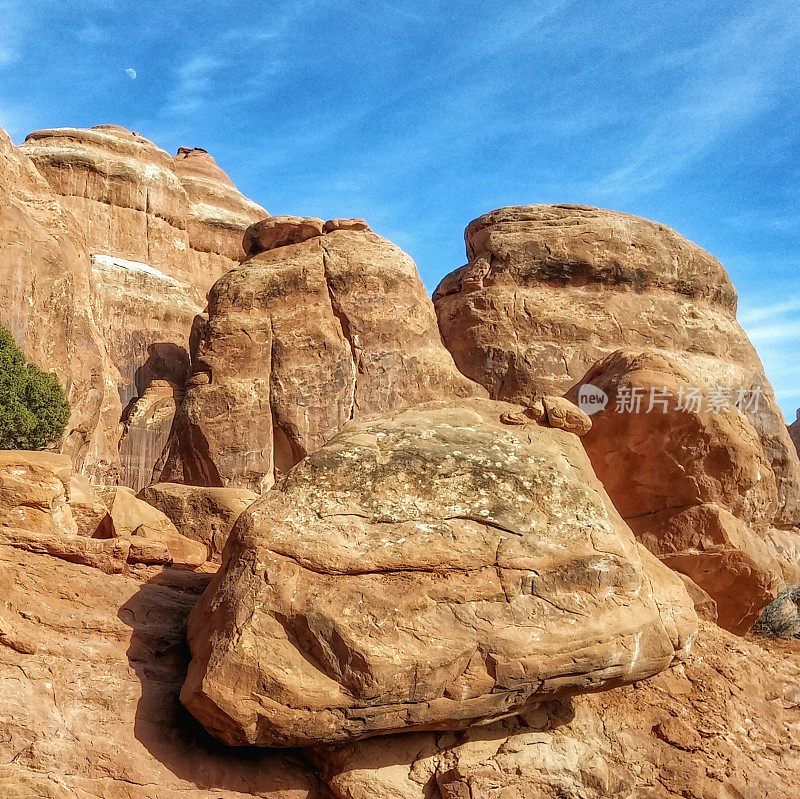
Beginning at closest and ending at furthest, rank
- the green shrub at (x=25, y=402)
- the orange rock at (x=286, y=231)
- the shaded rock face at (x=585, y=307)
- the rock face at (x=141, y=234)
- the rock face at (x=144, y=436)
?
1. the green shrub at (x=25, y=402)
2. the orange rock at (x=286, y=231)
3. the shaded rock face at (x=585, y=307)
4. the rock face at (x=144, y=436)
5. the rock face at (x=141, y=234)

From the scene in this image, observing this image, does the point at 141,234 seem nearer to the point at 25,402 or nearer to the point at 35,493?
the point at 25,402

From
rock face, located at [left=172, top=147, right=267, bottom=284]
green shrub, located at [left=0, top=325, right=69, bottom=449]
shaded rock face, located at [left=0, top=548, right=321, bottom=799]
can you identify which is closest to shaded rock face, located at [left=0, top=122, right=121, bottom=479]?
green shrub, located at [left=0, top=325, right=69, bottom=449]

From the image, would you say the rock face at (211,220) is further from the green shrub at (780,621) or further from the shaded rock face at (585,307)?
the green shrub at (780,621)

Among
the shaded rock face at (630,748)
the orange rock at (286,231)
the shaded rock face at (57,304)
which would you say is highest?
the orange rock at (286,231)

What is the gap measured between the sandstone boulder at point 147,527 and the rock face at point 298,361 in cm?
497

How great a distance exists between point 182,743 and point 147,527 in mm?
2691

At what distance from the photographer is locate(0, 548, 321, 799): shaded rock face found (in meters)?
4.84

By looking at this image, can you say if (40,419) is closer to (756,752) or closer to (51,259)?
(51,259)

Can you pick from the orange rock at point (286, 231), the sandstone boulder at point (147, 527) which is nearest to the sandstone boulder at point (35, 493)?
the sandstone boulder at point (147, 527)

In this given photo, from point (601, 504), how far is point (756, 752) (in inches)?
81.1

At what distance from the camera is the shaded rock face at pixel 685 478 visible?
8.79 meters

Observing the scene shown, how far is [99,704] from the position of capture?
522 centimetres

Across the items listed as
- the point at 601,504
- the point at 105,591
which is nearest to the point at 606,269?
the point at 601,504

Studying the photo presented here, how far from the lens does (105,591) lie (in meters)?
6.10
